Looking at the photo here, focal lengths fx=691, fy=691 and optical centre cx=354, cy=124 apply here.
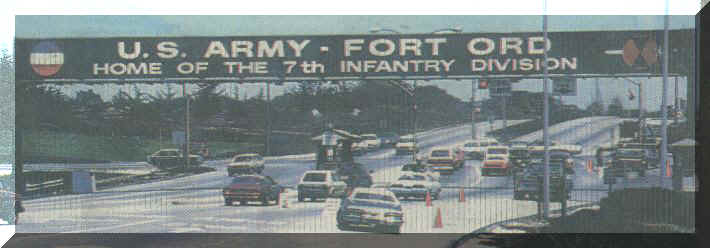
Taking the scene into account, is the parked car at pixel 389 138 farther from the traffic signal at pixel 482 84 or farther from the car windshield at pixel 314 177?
the traffic signal at pixel 482 84

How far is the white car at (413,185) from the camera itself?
20312 millimetres

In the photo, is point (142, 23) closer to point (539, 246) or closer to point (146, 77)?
point (146, 77)

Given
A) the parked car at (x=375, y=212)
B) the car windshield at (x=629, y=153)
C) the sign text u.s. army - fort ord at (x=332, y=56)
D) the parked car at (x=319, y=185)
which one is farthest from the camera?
the car windshield at (x=629, y=153)

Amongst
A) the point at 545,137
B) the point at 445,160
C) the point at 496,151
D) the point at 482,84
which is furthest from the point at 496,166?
the point at 482,84

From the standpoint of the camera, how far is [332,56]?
20.1 metres

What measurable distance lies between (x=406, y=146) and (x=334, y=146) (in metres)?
2.11

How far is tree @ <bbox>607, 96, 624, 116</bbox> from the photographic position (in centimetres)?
2023

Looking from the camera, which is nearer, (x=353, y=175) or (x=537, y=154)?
(x=353, y=175)

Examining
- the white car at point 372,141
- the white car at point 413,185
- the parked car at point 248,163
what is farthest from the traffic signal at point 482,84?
the parked car at point 248,163

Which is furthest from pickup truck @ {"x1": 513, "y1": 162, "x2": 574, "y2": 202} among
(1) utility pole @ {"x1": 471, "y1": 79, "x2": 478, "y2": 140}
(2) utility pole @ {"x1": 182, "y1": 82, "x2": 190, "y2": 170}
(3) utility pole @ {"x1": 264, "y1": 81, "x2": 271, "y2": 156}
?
(2) utility pole @ {"x1": 182, "y1": 82, "x2": 190, "y2": 170}

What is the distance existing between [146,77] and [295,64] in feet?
14.5

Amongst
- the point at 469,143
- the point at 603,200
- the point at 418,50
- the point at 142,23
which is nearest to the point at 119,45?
the point at 142,23

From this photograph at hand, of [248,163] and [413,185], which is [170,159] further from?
[413,185]

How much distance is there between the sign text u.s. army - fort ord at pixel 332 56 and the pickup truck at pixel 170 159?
7.15 ft
